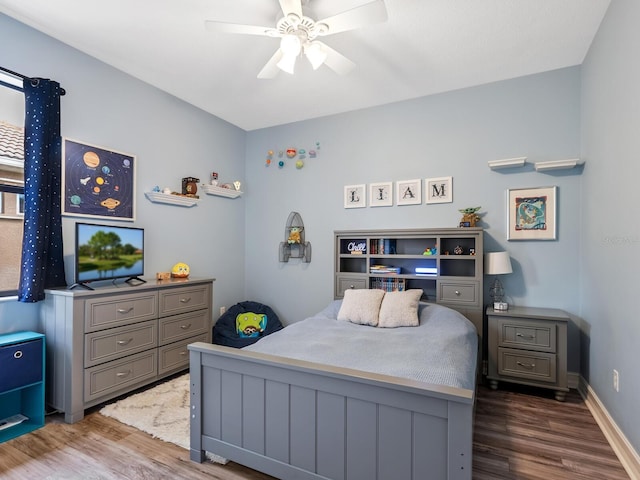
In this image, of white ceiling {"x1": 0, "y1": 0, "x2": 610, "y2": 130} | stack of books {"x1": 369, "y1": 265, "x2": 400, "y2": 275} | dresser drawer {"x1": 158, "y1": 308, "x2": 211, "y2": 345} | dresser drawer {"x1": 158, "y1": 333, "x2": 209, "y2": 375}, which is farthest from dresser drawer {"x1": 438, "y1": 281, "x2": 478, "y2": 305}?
dresser drawer {"x1": 158, "y1": 333, "x2": 209, "y2": 375}

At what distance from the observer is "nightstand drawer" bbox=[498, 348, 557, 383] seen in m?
2.69

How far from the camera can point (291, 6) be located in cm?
195

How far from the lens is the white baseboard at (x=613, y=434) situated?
180 cm

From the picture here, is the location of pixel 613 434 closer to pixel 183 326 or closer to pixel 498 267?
pixel 498 267

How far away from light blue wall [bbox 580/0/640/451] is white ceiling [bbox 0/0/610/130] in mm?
375

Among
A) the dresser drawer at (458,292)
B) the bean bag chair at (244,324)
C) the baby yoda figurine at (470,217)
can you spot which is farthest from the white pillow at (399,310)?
the bean bag chair at (244,324)

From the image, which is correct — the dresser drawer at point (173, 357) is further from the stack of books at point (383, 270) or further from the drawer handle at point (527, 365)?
the drawer handle at point (527, 365)

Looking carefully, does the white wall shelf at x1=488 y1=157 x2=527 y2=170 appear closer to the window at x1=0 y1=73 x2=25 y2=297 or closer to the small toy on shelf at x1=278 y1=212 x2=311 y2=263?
the small toy on shelf at x1=278 y1=212 x2=311 y2=263

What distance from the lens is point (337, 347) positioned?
2205mm

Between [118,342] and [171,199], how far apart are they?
1.49 metres

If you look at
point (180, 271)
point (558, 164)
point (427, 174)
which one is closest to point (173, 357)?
point (180, 271)

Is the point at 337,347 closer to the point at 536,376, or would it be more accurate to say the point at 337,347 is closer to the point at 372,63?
the point at 536,376

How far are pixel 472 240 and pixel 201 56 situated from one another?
2929 millimetres

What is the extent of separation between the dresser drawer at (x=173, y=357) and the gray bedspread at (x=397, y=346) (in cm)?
112
